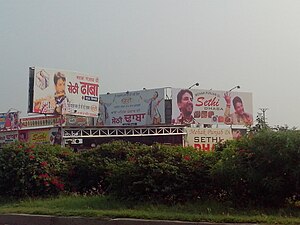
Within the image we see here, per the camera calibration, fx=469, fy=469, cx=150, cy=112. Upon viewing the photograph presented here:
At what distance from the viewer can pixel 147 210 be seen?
32.2 feet

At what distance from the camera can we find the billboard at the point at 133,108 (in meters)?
50.6

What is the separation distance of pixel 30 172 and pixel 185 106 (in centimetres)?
3907

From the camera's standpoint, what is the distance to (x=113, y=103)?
53062 mm

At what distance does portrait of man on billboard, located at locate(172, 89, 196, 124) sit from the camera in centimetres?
5094

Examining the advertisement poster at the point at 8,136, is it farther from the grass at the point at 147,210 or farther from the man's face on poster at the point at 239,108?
the grass at the point at 147,210

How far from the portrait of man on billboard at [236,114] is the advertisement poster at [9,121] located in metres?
23.2

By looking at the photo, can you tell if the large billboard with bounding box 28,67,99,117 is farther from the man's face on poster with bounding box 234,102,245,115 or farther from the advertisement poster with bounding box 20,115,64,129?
the man's face on poster with bounding box 234,102,245,115

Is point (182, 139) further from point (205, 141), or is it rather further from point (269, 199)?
point (269, 199)

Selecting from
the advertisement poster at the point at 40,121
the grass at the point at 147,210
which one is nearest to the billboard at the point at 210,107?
the advertisement poster at the point at 40,121

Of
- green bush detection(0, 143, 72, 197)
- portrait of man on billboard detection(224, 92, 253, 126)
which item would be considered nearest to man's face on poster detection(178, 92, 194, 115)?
portrait of man on billboard detection(224, 92, 253, 126)

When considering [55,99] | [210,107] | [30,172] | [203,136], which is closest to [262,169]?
[30,172]

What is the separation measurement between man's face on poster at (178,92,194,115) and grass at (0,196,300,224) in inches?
1543

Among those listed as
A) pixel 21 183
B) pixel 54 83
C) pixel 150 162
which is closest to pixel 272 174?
pixel 150 162

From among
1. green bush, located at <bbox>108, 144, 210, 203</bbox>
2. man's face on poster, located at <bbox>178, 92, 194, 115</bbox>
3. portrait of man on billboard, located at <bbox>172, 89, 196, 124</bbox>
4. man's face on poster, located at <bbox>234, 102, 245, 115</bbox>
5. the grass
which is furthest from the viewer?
man's face on poster, located at <bbox>234, 102, 245, 115</bbox>
